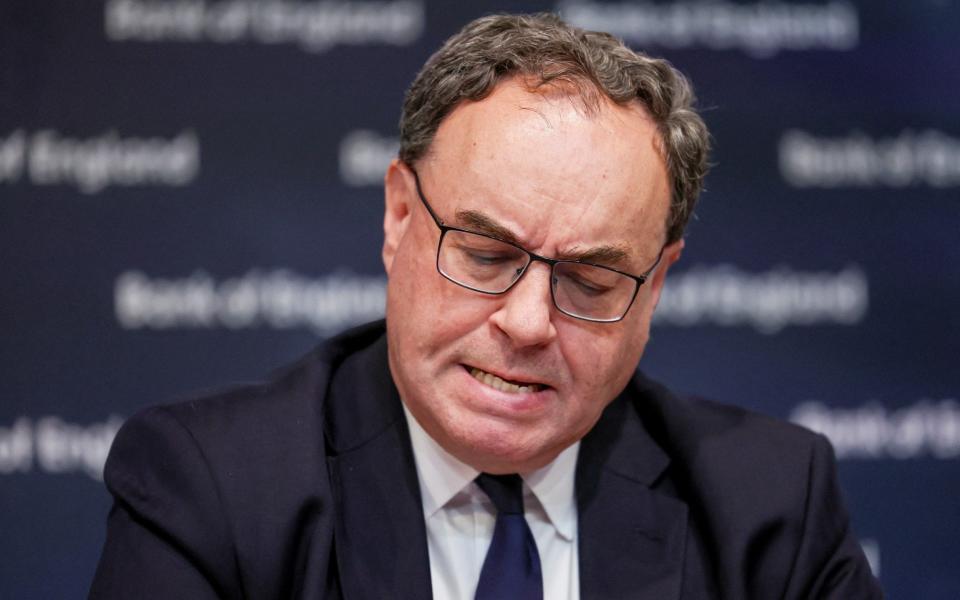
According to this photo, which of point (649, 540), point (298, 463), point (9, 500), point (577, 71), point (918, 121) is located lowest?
point (9, 500)

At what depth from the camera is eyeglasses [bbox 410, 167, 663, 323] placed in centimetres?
181

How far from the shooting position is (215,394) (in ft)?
6.43

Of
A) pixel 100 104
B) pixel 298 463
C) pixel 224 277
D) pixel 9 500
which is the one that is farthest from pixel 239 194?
pixel 298 463

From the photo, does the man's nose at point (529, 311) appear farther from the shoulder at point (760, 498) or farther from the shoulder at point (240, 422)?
the shoulder at point (760, 498)

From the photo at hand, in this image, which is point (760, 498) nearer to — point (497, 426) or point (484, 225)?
point (497, 426)

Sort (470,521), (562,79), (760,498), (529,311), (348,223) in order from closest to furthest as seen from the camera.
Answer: (529,311) < (562,79) < (470,521) < (760,498) < (348,223)

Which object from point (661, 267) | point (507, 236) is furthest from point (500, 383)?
point (661, 267)

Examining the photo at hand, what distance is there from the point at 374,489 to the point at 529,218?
0.57 m

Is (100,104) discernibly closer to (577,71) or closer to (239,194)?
(239,194)

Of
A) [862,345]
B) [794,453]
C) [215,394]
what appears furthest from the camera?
[862,345]

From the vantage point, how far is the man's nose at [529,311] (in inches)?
69.1

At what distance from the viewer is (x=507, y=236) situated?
180 cm

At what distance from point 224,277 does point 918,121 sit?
2.03 metres

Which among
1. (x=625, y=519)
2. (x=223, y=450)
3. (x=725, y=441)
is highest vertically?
(x=223, y=450)
